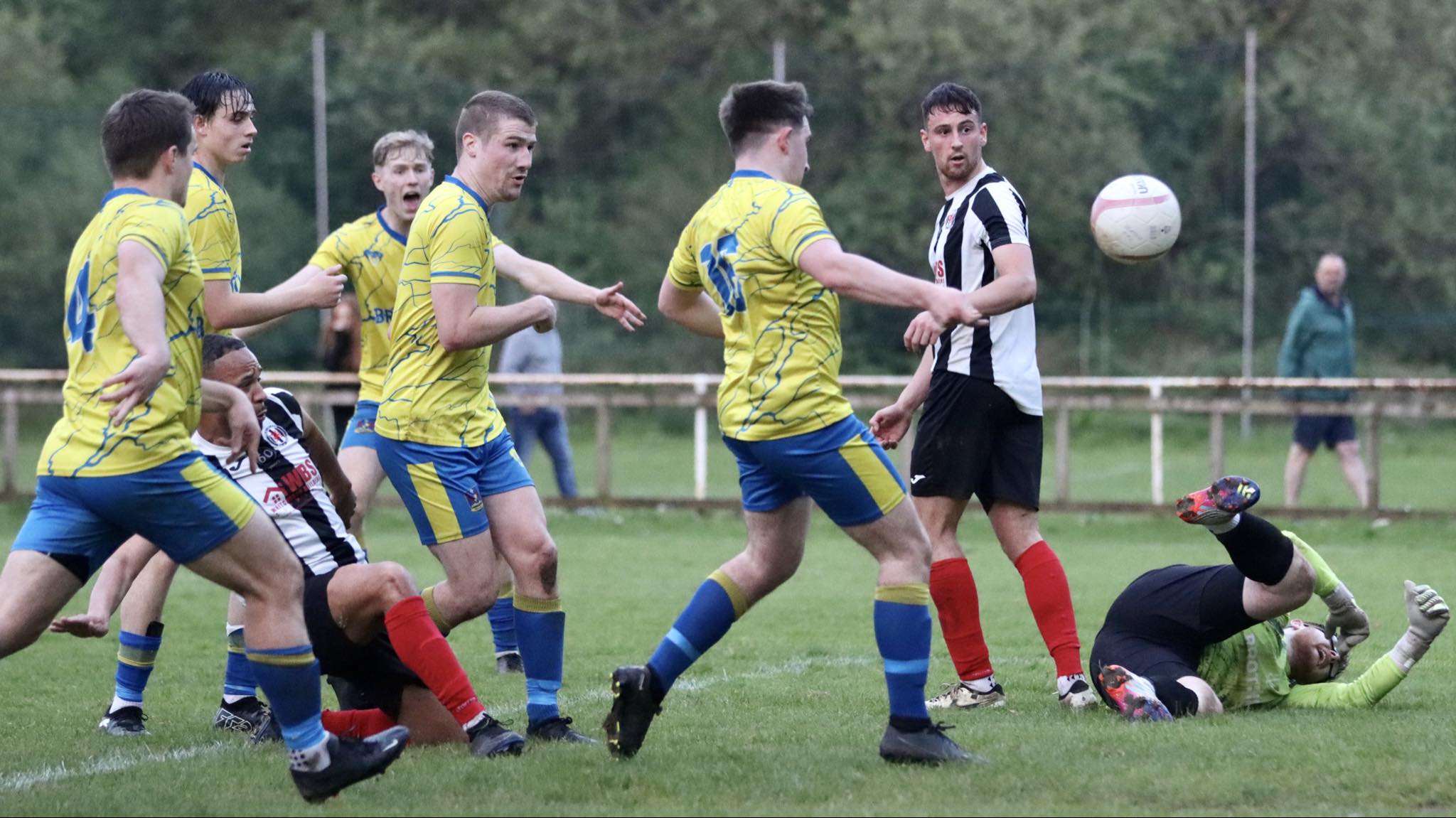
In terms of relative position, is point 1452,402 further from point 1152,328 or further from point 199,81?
point 199,81

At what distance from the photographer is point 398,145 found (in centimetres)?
719

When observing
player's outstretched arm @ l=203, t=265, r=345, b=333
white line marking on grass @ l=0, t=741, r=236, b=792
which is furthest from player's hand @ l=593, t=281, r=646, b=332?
white line marking on grass @ l=0, t=741, r=236, b=792

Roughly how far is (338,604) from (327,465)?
72 centimetres

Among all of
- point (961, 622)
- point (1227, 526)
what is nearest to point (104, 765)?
point (961, 622)

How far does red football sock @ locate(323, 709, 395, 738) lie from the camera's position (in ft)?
18.0

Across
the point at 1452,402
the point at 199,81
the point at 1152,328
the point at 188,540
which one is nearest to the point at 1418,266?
the point at 1152,328

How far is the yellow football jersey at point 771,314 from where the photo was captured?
500 cm

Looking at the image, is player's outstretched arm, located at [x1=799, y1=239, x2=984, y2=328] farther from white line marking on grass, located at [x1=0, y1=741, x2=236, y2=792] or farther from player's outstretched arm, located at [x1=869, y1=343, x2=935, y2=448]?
white line marking on grass, located at [x1=0, y1=741, x2=236, y2=792]

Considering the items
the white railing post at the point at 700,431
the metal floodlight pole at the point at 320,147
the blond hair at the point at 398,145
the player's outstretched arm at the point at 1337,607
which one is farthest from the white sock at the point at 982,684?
the metal floodlight pole at the point at 320,147

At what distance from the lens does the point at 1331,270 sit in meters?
13.8

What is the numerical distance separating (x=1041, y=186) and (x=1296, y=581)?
53.2ft

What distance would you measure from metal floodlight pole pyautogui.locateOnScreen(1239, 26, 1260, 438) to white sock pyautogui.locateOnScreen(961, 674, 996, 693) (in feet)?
43.4

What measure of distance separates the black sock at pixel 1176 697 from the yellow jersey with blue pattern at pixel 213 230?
3418 mm

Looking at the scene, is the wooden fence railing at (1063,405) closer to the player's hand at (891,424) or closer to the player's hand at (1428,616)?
the player's hand at (891,424)
